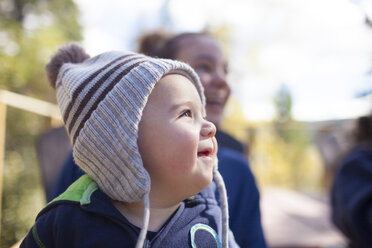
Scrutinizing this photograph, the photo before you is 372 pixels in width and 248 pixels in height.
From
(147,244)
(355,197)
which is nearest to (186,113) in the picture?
(147,244)

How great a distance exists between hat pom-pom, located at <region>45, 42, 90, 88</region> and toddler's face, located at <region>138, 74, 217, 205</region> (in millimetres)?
321

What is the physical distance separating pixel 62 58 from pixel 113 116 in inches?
12.0

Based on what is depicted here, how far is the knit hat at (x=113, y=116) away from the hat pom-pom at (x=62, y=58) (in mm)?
109

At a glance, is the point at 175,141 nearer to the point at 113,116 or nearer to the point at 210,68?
the point at 113,116

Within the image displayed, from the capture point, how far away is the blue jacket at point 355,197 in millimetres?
1577

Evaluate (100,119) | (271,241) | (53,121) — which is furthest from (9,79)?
(271,241)

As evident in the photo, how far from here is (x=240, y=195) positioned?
3.49 ft

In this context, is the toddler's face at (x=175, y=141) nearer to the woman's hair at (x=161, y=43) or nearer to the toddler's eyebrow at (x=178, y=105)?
the toddler's eyebrow at (x=178, y=105)

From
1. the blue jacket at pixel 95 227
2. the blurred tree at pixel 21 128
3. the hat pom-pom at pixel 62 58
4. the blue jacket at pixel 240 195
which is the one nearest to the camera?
the blue jacket at pixel 95 227

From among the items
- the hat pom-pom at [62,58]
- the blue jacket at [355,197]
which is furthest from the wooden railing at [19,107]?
the blue jacket at [355,197]

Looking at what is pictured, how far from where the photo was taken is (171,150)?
66cm

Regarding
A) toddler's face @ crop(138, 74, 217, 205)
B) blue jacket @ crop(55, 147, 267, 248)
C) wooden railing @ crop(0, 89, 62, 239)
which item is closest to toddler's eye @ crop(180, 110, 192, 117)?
toddler's face @ crop(138, 74, 217, 205)

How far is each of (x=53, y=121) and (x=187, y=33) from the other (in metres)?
1.95

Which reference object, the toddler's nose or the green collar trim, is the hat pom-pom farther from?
the toddler's nose
